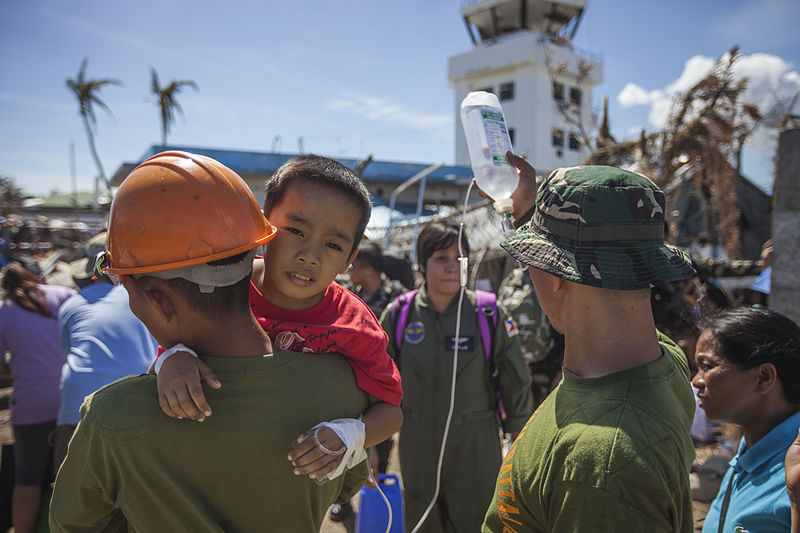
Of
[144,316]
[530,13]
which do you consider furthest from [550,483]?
[530,13]

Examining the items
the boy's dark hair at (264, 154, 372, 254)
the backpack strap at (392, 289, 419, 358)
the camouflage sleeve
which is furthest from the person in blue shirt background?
the camouflage sleeve

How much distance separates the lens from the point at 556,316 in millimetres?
1390

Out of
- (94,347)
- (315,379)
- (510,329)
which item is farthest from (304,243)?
(94,347)

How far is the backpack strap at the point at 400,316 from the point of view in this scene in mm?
3375

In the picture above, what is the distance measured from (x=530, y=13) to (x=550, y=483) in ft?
140

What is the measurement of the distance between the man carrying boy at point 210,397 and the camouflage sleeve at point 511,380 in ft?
6.94

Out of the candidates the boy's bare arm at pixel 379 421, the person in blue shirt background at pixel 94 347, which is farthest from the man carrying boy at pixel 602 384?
the person in blue shirt background at pixel 94 347

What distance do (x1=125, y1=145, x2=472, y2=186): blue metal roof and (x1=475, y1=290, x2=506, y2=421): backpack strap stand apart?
43.5 feet

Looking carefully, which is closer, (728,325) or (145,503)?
(145,503)

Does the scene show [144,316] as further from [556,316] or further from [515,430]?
[515,430]

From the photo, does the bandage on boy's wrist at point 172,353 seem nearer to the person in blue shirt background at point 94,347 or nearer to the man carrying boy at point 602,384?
the man carrying boy at point 602,384

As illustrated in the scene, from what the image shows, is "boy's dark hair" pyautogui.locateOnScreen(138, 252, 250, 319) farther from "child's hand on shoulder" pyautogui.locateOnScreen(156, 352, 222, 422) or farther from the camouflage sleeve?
the camouflage sleeve

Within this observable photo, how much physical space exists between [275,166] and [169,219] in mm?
18510

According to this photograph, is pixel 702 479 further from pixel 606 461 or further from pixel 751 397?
pixel 606 461
